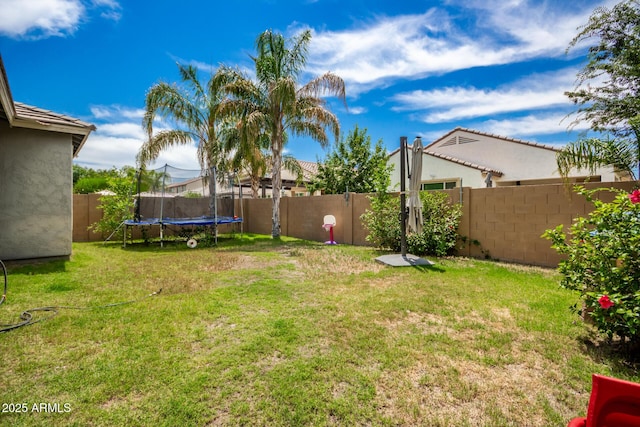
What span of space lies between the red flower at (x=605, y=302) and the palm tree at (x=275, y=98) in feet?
30.9

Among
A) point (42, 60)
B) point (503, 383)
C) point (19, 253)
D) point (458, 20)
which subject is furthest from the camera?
point (42, 60)

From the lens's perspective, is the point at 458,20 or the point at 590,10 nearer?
the point at 458,20

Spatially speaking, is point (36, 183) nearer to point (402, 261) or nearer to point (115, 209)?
point (115, 209)

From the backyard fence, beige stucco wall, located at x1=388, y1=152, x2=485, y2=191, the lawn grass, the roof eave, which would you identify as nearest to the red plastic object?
the lawn grass

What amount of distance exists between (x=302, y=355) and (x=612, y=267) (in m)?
2.65

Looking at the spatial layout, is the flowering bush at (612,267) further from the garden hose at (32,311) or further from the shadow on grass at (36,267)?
the shadow on grass at (36,267)

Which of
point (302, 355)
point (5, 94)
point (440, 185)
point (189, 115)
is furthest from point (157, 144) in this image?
point (440, 185)

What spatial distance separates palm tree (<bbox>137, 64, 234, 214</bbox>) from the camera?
11.1 m

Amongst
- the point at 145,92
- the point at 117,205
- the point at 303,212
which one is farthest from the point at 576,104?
the point at 117,205

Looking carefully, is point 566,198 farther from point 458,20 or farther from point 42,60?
point 42,60

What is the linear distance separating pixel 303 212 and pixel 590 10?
10.9 m

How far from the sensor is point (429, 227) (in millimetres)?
7238

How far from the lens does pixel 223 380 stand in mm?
2166

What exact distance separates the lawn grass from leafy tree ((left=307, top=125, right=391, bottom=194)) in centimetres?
950
